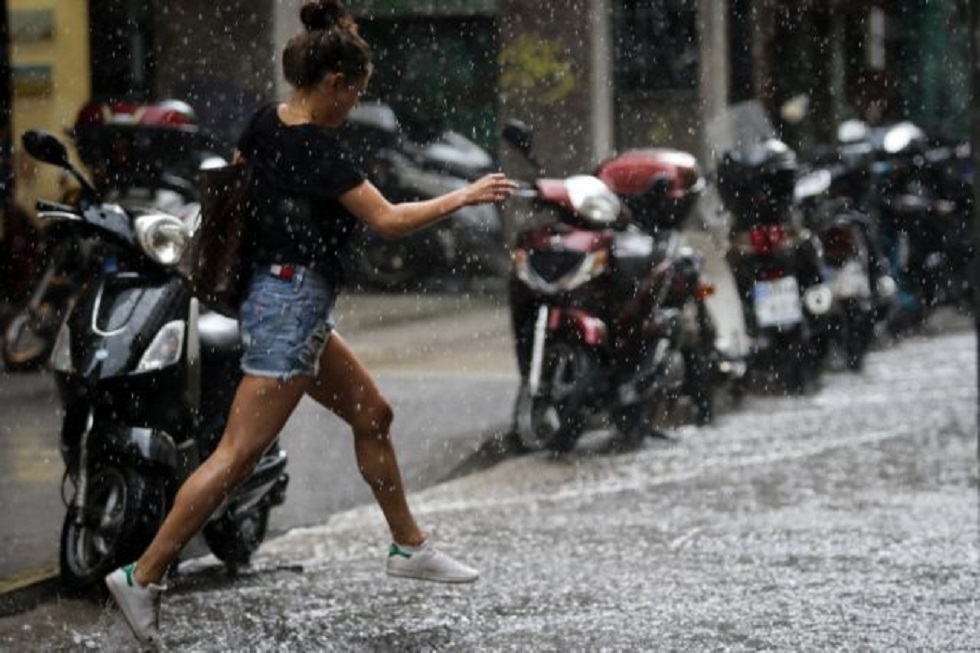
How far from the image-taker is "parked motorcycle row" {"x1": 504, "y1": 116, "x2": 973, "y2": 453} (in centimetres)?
1059

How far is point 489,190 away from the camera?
6.11 metres

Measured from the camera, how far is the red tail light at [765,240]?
12820mm

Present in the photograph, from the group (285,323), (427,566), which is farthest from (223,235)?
(427,566)

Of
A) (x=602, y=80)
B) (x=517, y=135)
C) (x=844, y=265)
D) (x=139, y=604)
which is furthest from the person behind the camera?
(x=602, y=80)

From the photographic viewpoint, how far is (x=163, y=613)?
271 inches

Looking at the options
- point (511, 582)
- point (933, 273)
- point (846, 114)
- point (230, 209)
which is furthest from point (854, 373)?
point (846, 114)

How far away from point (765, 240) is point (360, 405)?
6.57m

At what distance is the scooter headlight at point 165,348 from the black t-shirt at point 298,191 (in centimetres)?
90

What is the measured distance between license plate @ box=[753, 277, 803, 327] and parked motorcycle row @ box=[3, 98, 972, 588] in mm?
11

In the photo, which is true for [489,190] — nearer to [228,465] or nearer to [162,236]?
[228,465]

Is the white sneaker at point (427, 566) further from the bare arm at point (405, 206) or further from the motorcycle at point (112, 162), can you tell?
the motorcycle at point (112, 162)

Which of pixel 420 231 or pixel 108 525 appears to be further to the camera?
pixel 420 231

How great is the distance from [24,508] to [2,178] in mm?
5796

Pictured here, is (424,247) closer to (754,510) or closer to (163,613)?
(754,510)
